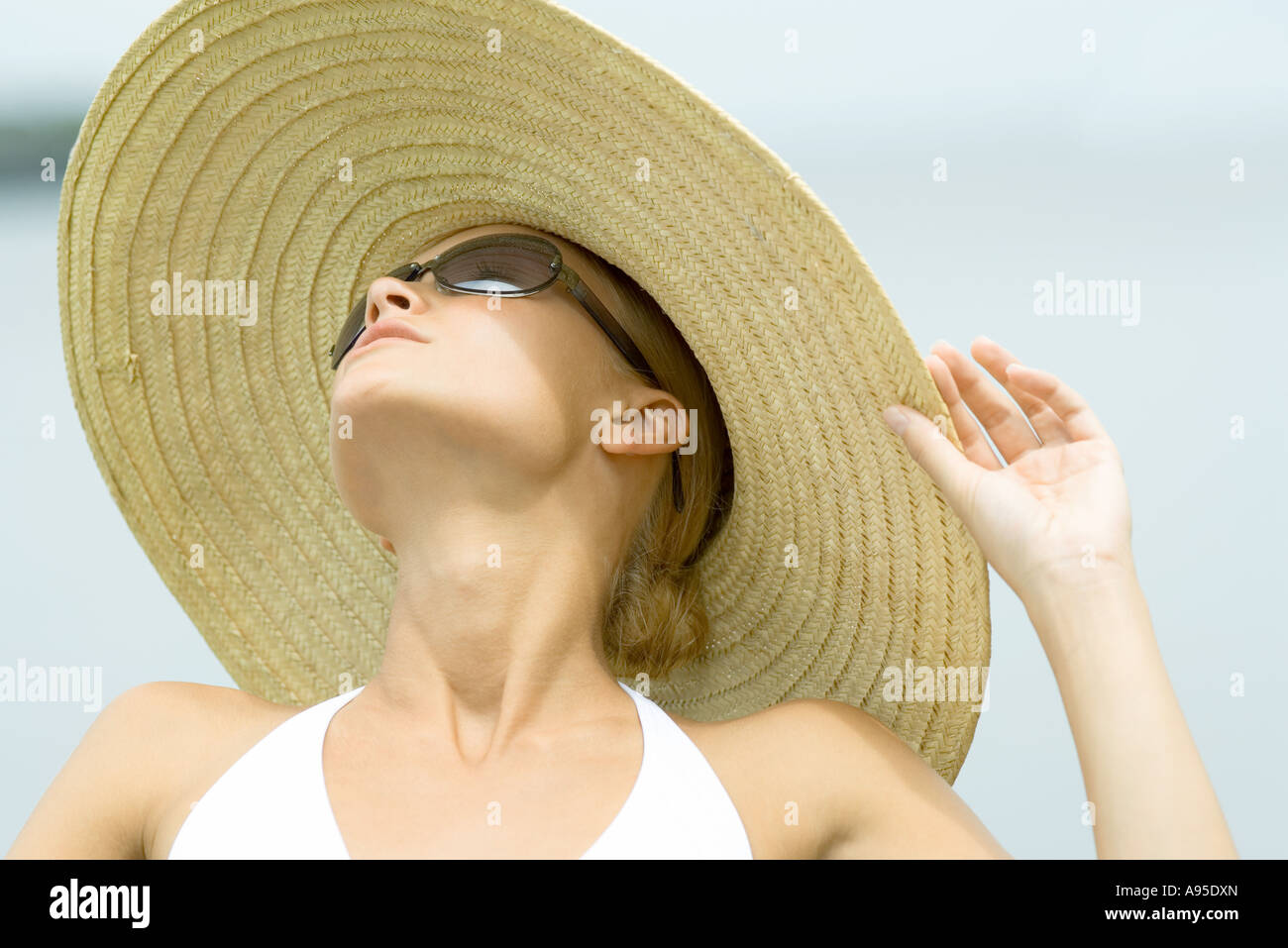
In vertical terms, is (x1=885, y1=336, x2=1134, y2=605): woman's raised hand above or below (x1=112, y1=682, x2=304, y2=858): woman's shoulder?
above

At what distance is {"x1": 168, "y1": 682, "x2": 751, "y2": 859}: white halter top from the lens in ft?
3.47

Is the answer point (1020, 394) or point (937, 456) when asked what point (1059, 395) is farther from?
point (937, 456)

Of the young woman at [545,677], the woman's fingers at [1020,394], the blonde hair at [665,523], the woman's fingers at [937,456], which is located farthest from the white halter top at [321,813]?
the woman's fingers at [1020,394]

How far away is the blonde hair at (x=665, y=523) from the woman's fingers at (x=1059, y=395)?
38cm

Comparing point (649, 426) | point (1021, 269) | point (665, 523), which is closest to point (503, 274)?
point (649, 426)

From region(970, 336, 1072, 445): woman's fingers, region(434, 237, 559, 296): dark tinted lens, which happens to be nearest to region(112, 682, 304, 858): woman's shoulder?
region(434, 237, 559, 296): dark tinted lens

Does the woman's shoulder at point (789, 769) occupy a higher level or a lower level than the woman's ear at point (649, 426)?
lower

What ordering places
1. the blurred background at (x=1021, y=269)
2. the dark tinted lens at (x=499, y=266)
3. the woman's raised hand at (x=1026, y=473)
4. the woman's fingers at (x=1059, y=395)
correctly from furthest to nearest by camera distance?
the blurred background at (x=1021, y=269) < the dark tinted lens at (x=499, y=266) < the woman's fingers at (x=1059, y=395) < the woman's raised hand at (x=1026, y=473)

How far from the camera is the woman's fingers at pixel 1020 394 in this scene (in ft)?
3.89

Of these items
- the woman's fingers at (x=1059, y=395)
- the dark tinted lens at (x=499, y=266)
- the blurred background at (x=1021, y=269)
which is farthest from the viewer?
the blurred background at (x=1021, y=269)

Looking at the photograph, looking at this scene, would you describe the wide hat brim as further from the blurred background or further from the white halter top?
the blurred background

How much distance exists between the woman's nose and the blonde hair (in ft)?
0.64

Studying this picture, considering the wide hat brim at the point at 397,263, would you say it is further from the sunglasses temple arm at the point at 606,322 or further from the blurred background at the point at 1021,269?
the blurred background at the point at 1021,269

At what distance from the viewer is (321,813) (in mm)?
1087
